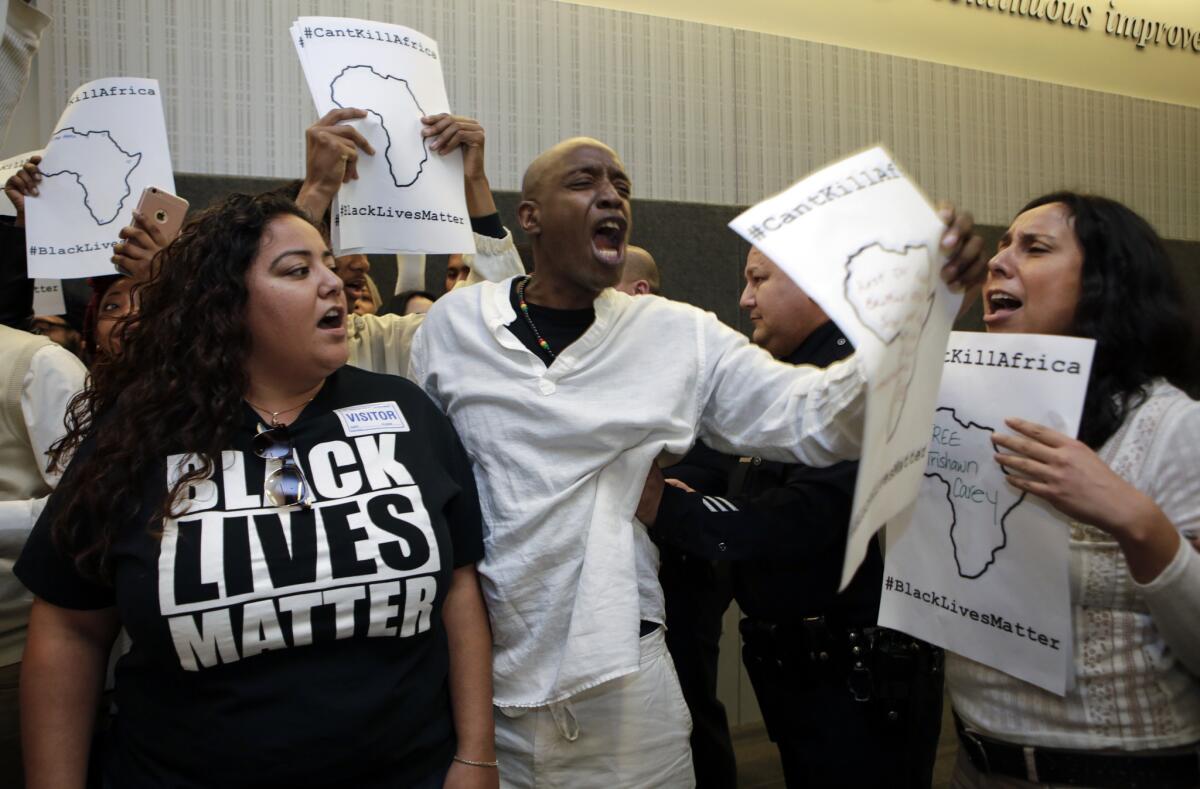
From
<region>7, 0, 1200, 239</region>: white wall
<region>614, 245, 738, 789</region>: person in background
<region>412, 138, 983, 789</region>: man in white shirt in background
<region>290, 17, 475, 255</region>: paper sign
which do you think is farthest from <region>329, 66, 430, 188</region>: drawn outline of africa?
<region>7, 0, 1200, 239</region>: white wall

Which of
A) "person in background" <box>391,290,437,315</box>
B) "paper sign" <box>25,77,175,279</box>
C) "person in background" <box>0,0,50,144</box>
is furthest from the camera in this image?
"person in background" <box>391,290,437,315</box>

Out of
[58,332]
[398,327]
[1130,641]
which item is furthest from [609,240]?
[58,332]

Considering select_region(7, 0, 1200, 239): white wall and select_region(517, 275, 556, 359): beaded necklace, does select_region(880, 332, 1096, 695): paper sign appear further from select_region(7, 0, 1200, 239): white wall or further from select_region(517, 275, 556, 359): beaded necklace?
select_region(7, 0, 1200, 239): white wall

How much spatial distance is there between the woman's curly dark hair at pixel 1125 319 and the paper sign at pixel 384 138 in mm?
1073

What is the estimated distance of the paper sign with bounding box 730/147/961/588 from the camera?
93 centimetres

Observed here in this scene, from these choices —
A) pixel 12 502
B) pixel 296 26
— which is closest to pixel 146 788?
pixel 12 502

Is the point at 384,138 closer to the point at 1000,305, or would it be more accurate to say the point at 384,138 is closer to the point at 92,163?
the point at 92,163

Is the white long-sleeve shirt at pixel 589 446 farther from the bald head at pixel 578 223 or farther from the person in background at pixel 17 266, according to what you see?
the person in background at pixel 17 266

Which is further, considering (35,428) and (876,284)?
(35,428)

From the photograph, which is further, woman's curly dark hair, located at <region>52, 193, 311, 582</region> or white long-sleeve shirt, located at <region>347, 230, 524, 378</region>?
white long-sleeve shirt, located at <region>347, 230, 524, 378</region>

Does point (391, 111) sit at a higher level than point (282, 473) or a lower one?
higher

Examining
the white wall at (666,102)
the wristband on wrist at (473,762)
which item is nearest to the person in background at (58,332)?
the white wall at (666,102)

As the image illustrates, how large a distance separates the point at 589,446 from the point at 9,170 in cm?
159

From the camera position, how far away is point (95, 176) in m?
1.96
